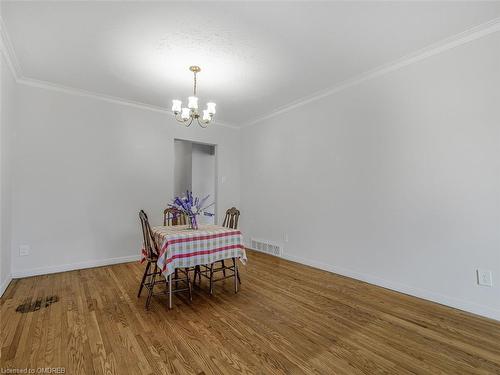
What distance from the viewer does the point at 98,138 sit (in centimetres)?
389

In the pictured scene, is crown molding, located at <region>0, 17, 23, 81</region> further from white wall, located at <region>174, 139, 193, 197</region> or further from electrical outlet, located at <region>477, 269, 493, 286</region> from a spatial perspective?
electrical outlet, located at <region>477, 269, 493, 286</region>

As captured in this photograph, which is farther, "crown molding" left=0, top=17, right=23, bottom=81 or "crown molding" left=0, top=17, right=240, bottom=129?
"crown molding" left=0, top=17, right=240, bottom=129

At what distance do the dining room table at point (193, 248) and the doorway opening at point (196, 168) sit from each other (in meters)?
3.72

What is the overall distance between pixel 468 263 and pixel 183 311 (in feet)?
9.17

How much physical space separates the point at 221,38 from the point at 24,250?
3.69 metres

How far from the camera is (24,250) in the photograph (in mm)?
3289

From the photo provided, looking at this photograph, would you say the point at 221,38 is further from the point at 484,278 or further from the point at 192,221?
the point at 484,278

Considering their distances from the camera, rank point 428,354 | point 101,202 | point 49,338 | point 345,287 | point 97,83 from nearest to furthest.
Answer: point 428,354, point 49,338, point 345,287, point 97,83, point 101,202

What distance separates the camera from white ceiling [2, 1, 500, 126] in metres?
2.10

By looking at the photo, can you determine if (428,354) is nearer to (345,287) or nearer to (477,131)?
(345,287)

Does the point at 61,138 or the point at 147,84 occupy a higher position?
the point at 147,84

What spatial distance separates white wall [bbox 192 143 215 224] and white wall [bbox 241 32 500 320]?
2.93 meters

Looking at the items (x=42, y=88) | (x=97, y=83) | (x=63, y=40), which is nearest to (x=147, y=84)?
(x=97, y=83)

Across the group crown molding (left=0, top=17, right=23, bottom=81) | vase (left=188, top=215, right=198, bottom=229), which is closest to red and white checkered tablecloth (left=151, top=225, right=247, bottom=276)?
vase (left=188, top=215, right=198, bottom=229)
